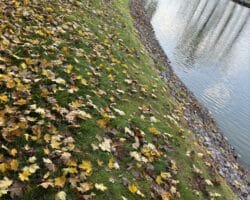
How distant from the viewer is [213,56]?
4231 cm

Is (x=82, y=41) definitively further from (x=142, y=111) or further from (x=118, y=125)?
(x=118, y=125)

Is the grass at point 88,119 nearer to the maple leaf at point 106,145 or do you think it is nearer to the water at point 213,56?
the maple leaf at point 106,145

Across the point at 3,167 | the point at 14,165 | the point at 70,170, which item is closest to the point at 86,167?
the point at 70,170

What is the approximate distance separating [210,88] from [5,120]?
86.9 ft

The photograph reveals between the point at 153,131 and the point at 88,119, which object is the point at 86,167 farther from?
the point at 153,131

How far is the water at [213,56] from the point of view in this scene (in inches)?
1109

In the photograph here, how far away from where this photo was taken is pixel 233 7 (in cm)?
8181

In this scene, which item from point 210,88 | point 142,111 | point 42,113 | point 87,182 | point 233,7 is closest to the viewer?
point 87,182

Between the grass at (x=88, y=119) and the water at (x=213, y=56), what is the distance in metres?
11.8

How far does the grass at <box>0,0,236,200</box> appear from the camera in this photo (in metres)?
7.10

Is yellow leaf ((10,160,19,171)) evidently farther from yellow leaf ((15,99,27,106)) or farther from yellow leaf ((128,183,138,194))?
yellow leaf ((128,183,138,194))

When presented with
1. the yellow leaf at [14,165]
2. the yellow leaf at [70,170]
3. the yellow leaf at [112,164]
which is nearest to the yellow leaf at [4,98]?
the yellow leaf at [14,165]

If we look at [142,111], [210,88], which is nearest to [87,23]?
[142,111]

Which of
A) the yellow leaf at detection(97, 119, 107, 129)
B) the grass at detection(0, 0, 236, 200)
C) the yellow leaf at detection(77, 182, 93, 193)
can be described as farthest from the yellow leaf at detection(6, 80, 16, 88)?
the yellow leaf at detection(77, 182, 93, 193)
